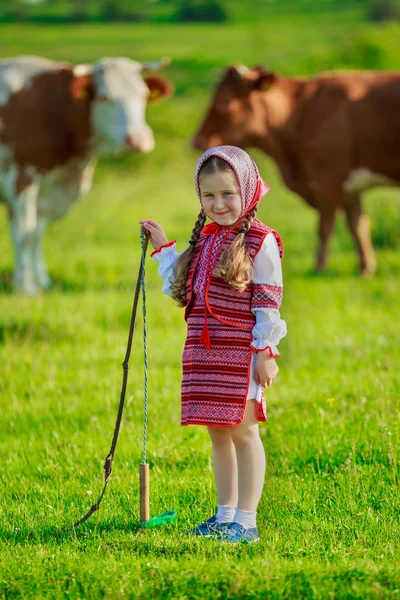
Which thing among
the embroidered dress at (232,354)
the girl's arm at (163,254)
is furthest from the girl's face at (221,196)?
the girl's arm at (163,254)

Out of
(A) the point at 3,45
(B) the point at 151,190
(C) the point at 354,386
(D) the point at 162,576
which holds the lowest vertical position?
(D) the point at 162,576

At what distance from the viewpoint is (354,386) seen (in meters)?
5.38

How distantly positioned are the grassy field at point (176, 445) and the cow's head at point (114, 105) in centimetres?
142

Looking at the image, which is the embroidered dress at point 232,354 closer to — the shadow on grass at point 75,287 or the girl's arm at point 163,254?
the girl's arm at point 163,254

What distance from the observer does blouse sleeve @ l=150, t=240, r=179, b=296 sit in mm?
3553

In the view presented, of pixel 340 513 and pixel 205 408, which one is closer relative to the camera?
pixel 205 408

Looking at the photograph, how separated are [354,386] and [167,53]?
24.5 m

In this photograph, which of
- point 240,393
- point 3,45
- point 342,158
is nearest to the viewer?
point 240,393

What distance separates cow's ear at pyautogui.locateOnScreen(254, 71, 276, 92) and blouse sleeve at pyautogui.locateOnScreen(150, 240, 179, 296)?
725 cm

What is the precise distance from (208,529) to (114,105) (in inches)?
291

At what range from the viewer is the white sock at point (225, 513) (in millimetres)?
3471

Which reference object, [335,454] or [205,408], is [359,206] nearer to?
[335,454]

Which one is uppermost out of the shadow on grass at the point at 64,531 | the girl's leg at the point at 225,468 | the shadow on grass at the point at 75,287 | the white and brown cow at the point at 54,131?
the white and brown cow at the point at 54,131

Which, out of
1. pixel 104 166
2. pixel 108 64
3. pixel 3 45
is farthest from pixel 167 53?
pixel 108 64
